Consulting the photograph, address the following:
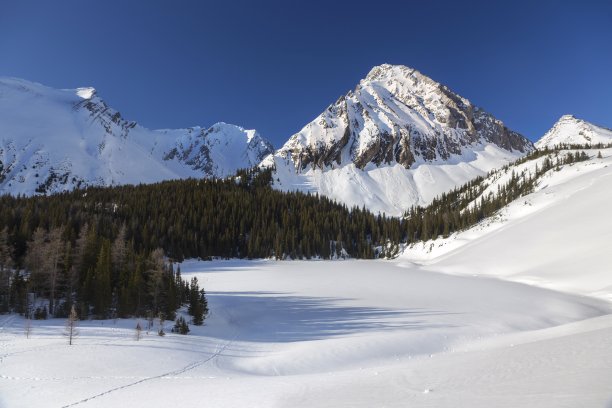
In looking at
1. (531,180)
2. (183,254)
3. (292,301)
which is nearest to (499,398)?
(292,301)

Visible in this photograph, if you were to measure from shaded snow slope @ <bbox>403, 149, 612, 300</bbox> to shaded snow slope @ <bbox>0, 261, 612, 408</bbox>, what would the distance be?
27.7 feet

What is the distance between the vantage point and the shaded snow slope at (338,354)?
396 inches

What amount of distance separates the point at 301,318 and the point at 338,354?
10272mm

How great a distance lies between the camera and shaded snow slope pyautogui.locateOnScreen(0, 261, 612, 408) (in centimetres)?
1006

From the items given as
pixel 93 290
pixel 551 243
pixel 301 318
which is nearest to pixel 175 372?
pixel 301 318

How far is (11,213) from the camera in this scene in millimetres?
78625

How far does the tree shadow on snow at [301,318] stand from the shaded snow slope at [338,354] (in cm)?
15

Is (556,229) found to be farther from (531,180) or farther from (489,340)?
(531,180)

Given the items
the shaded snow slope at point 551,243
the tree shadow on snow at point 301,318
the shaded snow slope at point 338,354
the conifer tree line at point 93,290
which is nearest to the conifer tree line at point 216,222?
the conifer tree line at point 93,290

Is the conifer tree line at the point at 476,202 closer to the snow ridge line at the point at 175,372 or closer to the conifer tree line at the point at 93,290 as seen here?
the conifer tree line at the point at 93,290

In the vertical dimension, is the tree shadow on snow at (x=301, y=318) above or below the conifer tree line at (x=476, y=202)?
below

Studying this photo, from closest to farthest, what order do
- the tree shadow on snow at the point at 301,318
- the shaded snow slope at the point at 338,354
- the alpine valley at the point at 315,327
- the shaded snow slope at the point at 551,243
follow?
the shaded snow slope at the point at 338,354
the alpine valley at the point at 315,327
the tree shadow on snow at the point at 301,318
the shaded snow slope at the point at 551,243

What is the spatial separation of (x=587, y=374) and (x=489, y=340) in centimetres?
1432

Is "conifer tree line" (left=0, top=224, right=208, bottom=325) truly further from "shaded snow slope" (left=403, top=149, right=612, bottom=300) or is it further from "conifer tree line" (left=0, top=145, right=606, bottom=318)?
"shaded snow slope" (left=403, top=149, right=612, bottom=300)
